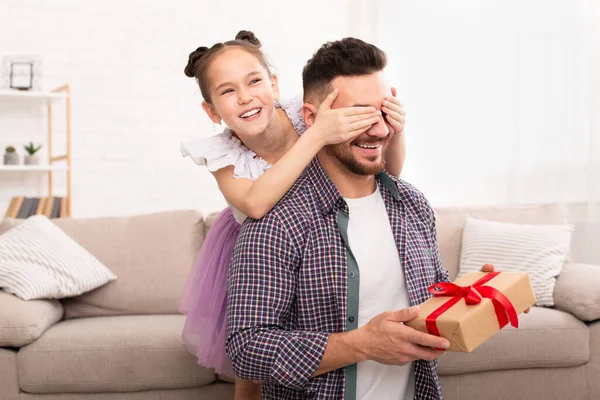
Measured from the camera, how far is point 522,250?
9.80 feet

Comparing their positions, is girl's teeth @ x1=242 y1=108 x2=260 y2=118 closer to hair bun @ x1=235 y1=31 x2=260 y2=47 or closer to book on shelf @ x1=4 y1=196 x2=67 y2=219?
hair bun @ x1=235 y1=31 x2=260 y2=47

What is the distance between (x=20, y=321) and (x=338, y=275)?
1.65 metres

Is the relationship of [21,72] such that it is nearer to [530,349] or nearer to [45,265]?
[45,265]

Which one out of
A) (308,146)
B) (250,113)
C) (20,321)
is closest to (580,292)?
(250,113)

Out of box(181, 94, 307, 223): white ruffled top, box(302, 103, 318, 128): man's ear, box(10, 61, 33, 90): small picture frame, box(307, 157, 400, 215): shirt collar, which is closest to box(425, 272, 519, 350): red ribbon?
box(307, 157, 400, 215): shirt collar

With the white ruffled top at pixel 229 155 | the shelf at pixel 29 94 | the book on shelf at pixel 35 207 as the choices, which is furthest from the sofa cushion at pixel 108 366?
the shelf at pixel 29 94

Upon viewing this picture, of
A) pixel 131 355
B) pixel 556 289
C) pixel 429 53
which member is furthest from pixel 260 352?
pixel 429 53

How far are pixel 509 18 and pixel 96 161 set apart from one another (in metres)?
2.79

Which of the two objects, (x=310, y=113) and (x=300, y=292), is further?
(x=310, y=113)

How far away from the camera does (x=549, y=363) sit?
264 centimetres

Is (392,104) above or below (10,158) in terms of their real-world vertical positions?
above

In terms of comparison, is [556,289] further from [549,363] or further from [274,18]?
[274,18]

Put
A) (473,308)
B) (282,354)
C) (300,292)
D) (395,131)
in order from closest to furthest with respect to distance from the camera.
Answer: (473,308) → (282,354) → (300,292) → (395,131)

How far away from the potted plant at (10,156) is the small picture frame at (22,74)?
390 millimetres
